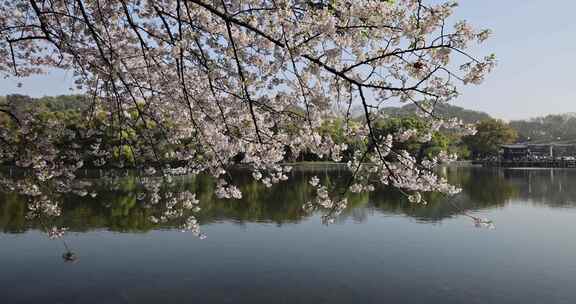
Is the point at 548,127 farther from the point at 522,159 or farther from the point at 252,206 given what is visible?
the point at 252,206

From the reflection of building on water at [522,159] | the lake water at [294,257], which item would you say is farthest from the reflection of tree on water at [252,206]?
the reflection of building on water at [522,159]

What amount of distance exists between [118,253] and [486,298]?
853 centimetres

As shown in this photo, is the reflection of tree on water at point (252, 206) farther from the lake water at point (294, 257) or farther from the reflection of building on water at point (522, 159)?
the reflection of building on water at point (522, 159)

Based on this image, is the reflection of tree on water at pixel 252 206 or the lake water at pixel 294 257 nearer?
the lake water at pixel 294 257

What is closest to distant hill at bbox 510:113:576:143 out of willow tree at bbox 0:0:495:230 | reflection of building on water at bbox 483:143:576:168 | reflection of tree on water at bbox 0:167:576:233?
reflection of building on water at bbox 483:143:576:168

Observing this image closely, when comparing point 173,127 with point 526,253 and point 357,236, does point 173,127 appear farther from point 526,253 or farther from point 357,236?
point 526,253

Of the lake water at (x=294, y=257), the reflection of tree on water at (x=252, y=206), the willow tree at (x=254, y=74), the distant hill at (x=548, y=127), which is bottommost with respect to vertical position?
the lake water at (x=294, y=257)

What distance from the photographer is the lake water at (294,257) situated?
7926mm

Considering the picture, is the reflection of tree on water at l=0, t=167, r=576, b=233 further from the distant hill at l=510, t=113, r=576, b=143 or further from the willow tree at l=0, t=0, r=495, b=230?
the distant hill at l=510, t=113, r=576, b=143

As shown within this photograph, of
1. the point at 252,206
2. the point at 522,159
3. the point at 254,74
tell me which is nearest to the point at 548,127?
the point at 522,159

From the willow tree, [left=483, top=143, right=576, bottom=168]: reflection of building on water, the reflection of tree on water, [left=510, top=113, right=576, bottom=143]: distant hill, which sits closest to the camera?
the willow tree

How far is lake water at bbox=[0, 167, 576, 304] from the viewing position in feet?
26.0

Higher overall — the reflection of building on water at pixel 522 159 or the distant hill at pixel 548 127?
the distant hill at pixel 548 127

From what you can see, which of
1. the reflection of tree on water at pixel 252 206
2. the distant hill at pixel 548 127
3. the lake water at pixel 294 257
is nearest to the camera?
the lake water at pixel 294 257
